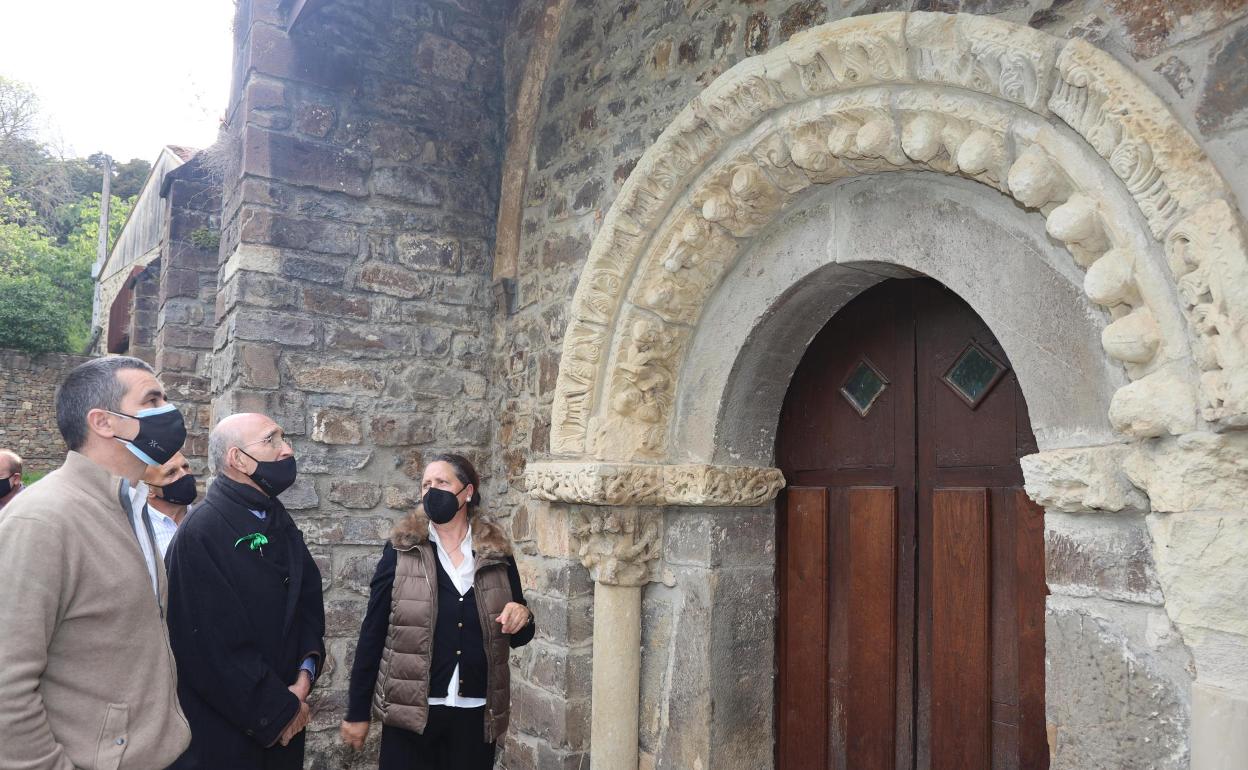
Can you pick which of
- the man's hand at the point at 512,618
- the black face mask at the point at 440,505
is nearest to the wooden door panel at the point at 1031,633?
the man's hand at the point at 512,618

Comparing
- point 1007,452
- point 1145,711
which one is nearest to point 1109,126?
point 1007,452

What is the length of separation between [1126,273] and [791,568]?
161 centimetres

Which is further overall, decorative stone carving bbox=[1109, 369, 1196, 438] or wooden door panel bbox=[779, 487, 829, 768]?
wooden door panel bbox=[779, 487, 829, 768]

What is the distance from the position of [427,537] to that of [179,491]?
1.14 meters

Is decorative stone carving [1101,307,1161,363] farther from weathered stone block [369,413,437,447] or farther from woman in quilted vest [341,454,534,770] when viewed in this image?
weathered stone block [369,413,437,447]

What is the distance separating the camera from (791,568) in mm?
3043

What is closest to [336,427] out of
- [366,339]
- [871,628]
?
[366,339]

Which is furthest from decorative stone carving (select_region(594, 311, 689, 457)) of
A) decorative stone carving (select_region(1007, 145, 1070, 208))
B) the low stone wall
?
the low stone wall

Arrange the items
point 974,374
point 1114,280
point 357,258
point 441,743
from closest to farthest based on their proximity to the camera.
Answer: point 1114,280
point 974,374
point 441,743
point 357,258

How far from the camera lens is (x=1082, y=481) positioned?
1.81 meters

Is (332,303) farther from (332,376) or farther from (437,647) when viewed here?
(437,647)

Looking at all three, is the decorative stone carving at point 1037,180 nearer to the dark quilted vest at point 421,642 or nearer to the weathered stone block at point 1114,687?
the weathered stone block at point 1114,687

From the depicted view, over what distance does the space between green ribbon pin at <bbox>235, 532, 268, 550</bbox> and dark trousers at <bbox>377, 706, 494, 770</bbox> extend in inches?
27.8

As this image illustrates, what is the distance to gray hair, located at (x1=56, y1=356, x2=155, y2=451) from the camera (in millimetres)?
1937
